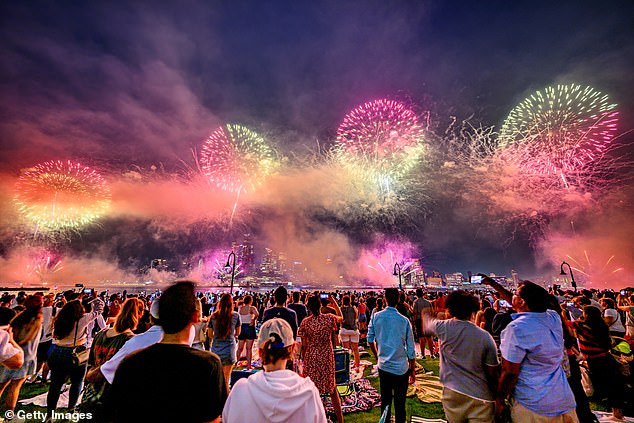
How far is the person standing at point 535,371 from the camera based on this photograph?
9.70 feet

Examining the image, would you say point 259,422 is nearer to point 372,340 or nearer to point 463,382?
point 463,382

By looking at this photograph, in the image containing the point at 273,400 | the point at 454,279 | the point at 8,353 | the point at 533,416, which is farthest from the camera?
→ the point at 454,279

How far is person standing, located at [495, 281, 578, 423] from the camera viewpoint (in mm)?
2955

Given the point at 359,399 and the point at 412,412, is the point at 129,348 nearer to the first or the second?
the point at 359,399

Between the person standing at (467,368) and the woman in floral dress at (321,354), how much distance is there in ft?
6.85

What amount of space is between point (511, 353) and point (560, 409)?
703 mm

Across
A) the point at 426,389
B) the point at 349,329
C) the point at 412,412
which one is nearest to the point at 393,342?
the point at 412,412

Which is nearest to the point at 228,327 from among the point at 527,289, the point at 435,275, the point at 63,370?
the point at 63,370

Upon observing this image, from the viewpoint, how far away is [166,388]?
1.73 meters

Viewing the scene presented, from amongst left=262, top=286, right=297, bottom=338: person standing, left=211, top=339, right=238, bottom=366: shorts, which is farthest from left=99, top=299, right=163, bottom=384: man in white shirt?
left=262, top=286, right=297, bottom=338: person standing

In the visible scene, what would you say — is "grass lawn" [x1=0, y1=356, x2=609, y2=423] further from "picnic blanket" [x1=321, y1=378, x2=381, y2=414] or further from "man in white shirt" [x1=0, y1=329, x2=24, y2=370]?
"man in white shirt" [x1=0, y1=329, x2=24, y2=370]

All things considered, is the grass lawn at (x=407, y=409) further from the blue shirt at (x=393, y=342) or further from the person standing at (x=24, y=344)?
the blue shirt at (x=393, y=342)

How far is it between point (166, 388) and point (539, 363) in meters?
3.74

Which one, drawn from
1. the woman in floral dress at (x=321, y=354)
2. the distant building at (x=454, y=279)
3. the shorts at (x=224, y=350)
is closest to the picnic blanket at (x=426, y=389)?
the woman in floral dress at (x=321, y=354)
